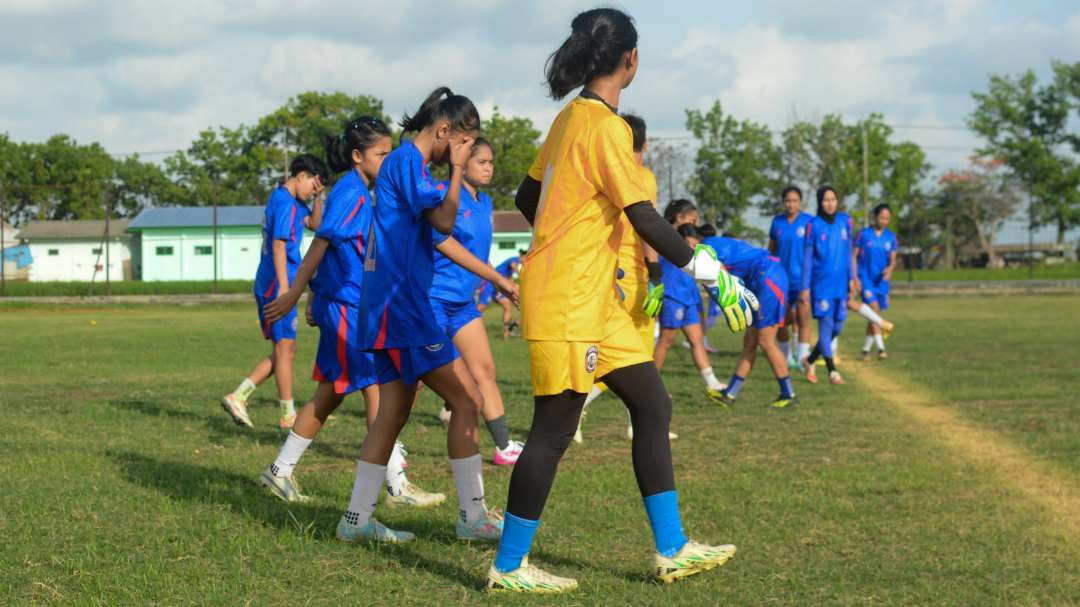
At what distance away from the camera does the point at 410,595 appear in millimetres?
4020

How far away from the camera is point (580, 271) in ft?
12.6

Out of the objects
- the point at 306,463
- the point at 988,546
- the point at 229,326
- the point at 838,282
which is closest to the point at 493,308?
the point at 229,326

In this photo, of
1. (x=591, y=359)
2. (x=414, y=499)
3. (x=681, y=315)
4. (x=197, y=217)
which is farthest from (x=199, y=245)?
(x=591, y=359)

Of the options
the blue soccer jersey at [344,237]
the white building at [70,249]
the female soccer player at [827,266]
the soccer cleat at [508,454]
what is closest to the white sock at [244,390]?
the soccer cleat at [508,454]

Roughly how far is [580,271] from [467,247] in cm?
267

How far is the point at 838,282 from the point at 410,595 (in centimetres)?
978

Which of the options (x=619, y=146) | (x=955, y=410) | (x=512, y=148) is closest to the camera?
(x=619, y=146)

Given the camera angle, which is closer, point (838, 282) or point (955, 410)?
point (955, 410)

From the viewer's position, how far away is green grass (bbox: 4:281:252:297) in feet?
134

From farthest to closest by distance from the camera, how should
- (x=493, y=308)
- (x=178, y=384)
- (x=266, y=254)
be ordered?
(x=493, y=308) < (x=178, y=384) < (x=266, y=254)

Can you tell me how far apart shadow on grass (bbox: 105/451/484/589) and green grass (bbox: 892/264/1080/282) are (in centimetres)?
4274

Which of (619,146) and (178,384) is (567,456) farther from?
(178,384)

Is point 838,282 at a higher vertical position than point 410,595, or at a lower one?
higher

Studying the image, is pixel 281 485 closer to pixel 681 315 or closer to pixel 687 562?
pixel 687 562
